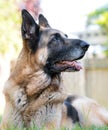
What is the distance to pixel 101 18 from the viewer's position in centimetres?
2491

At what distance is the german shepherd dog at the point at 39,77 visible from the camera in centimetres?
601

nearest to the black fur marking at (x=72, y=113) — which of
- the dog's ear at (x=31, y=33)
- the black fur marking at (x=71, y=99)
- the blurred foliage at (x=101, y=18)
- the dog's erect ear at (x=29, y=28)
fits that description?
the black fur marking at (x=71, y=99)

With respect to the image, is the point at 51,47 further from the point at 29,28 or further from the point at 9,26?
the point at 9,26

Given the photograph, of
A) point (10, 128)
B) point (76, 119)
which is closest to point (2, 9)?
point (76, 119)

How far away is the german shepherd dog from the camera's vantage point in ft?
19.7

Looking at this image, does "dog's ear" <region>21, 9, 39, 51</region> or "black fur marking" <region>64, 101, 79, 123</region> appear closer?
"dog's ear" <region>21, 9, 39, 51</region>

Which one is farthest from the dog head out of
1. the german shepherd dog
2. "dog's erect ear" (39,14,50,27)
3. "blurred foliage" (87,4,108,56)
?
"blurred foliage" (87,4,108,56)

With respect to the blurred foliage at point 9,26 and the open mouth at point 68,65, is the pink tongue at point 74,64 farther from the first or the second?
the blurred foliage at point 9,26

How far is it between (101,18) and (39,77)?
1905 centimetres

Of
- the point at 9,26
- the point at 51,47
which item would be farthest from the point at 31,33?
the point at 9,26

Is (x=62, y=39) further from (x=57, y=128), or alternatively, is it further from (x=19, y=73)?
(x=57, y=128)

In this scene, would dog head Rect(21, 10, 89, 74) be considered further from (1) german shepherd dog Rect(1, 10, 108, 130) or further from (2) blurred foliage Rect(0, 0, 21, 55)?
(2) blurred foliage Rect(0, 0, 21, 55)

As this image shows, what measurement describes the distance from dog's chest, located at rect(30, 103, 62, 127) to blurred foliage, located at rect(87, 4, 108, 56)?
18.0 m

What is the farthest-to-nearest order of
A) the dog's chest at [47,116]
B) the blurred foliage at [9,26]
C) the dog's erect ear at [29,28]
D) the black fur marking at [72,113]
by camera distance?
the blurred foliage at [9,26] < the black fur marking at [72,113] < the dog's erect ear at [29,28] < the dog's chest at [47,116]
